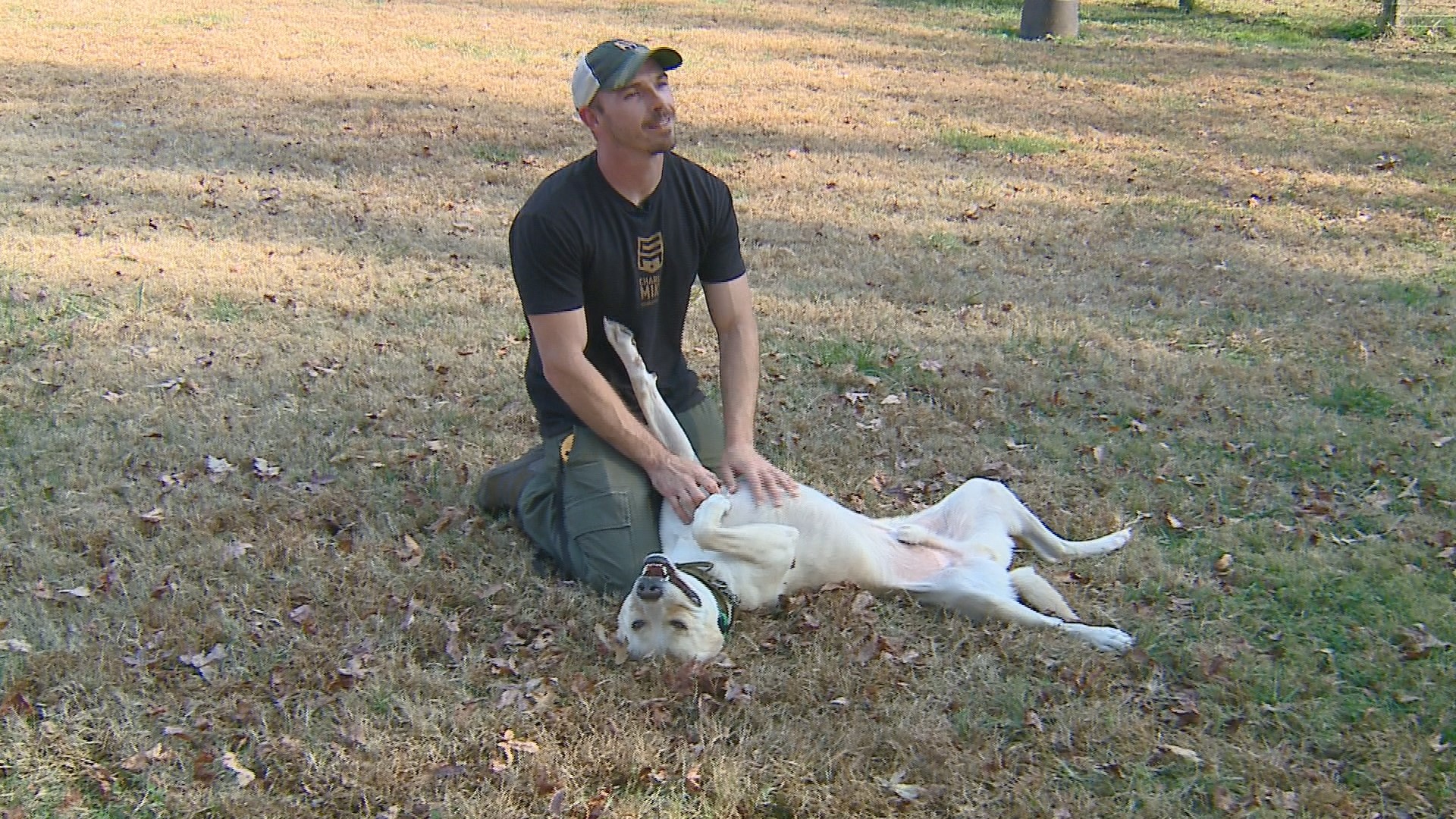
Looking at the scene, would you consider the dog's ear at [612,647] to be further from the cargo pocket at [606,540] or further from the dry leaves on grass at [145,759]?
the dry leaves on grass at [145,759]

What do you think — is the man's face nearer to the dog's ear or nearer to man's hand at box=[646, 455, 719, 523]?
man's hand at box=[646, 455, 719, 523]

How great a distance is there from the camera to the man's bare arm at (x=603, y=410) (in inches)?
149

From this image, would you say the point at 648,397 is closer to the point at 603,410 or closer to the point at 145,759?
the point at 603,410

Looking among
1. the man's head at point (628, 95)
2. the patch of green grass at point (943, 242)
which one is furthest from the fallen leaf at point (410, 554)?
the patch of green grass at point (943, 242)

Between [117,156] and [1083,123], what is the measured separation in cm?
920

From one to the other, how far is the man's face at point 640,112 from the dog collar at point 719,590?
1.35 metres

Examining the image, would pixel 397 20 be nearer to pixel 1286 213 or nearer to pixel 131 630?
pixel 1286 213

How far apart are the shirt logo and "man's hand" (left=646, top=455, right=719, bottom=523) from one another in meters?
0.60

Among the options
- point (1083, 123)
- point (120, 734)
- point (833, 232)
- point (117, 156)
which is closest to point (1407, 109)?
point (1083, 123)

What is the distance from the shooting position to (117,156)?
9.71 meters

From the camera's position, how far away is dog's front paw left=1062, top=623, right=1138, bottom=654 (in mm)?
3695

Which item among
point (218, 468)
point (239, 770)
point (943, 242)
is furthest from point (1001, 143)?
point (239, 770)

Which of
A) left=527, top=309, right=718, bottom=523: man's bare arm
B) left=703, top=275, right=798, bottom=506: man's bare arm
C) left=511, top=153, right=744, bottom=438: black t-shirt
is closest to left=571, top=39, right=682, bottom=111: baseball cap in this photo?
left=511, top=153, right=744, bottom=438: black t-shirt

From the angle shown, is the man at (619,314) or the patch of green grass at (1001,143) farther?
the patch of green grass at (1001,143)
